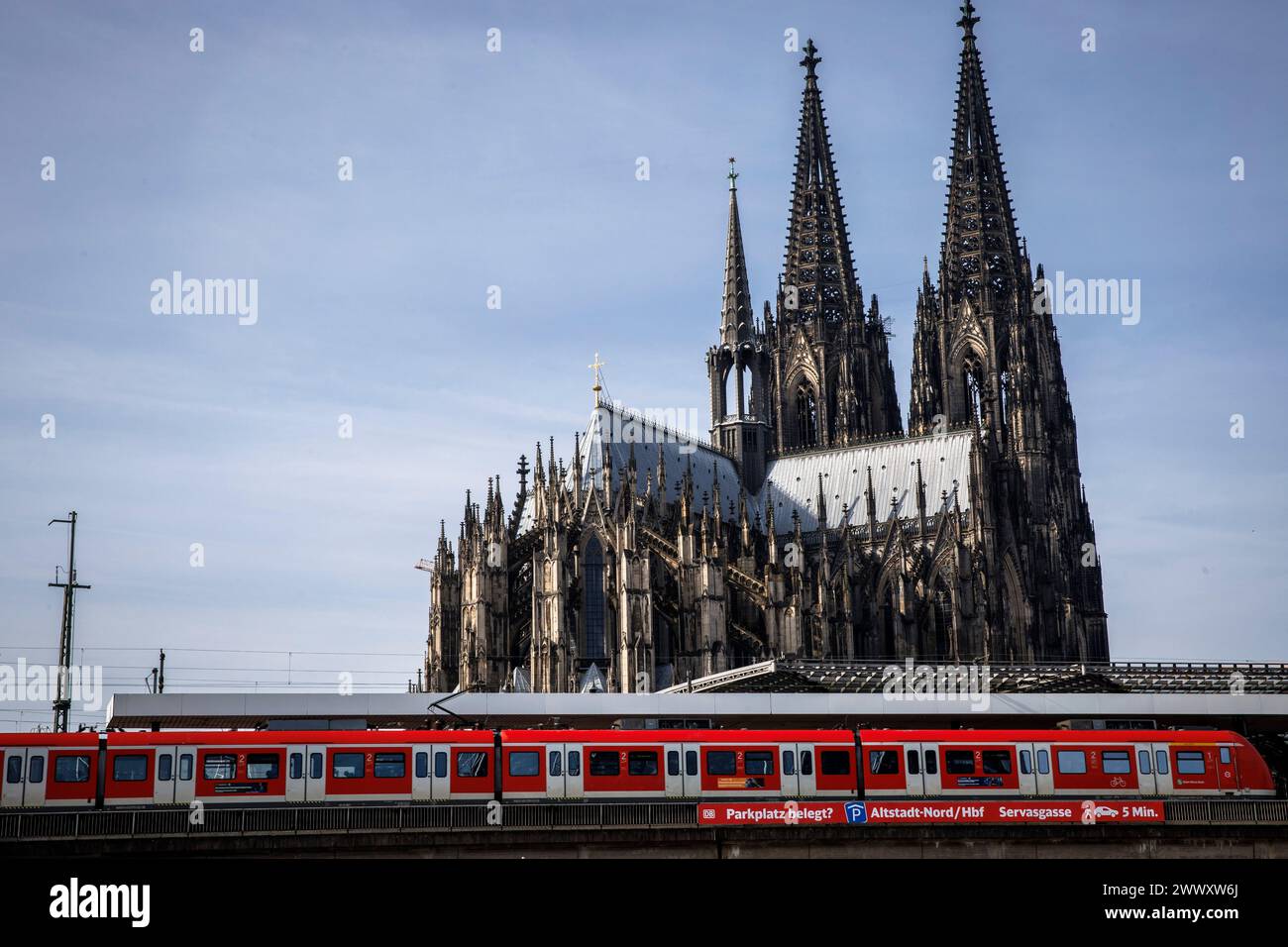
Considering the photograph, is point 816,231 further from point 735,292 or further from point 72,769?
point 72,769

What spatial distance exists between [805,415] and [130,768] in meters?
71.3

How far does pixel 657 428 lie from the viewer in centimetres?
9688

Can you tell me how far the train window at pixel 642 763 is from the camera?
37969 millimetres

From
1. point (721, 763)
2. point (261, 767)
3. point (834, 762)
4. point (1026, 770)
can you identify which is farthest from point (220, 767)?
point (1026, 770)

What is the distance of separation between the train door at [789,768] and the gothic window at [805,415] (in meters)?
65.2

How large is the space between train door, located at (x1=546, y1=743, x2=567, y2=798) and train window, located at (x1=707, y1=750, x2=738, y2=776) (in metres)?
3.21

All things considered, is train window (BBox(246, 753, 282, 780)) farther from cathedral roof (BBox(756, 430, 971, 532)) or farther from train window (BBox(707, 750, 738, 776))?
cathedral roof (BBox(756, 430, 971, 532))

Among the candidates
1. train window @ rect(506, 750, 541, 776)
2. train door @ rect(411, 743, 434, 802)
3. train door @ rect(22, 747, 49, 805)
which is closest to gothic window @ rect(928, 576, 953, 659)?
train window @ rect(506, 750, 541, 776)

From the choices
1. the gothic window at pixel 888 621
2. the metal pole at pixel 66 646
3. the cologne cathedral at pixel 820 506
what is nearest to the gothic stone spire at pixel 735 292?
the cologne cathedral at pixel 820 506

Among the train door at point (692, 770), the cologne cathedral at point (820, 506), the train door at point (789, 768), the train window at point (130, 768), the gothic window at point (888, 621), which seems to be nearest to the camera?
the train window at point (130, 768)

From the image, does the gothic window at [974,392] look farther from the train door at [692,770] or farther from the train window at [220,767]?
the train window at [220,767]

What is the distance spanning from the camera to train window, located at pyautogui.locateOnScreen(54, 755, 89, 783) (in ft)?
118

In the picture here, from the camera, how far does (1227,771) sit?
1570 inches

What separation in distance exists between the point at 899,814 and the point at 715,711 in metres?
9.20
